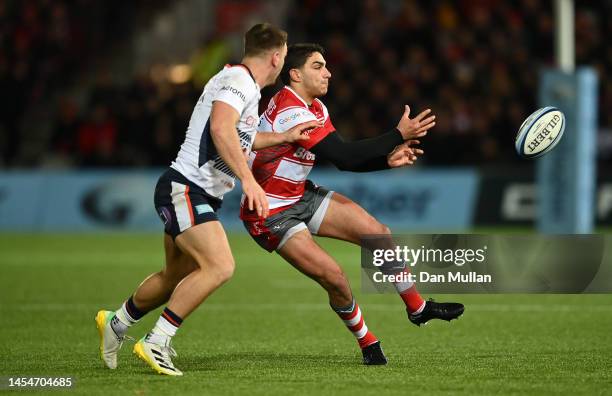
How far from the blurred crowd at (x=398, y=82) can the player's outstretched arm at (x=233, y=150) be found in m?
12.3

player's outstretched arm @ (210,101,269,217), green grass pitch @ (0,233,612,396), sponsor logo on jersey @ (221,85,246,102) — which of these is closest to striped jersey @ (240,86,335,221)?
sponsor logo on jersey @ (221,85,246,102)

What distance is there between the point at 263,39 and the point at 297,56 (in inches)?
24.2

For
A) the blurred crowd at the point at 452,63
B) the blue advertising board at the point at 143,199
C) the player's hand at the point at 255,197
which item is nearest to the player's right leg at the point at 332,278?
the player's hand at the point at 255,197

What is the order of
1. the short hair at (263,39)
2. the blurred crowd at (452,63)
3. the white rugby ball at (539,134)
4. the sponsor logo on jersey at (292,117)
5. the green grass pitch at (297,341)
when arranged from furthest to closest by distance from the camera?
the blurred crowd at (452,63)
the white rugby ball at (539,134)
the sponsor logo on jersey at (292,117)
the short hair at (263,39)
the green grass pitch at (297,341)

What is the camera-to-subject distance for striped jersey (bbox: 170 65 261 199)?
6.91 meters

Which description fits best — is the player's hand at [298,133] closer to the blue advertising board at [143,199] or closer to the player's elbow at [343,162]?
the player's elbow at [343,162]

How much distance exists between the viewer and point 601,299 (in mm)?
11227

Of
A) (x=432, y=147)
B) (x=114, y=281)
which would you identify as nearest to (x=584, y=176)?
(x=432, y=147)

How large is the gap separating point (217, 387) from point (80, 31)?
18.2m

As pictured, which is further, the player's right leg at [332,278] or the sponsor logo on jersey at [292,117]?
the sponsor logo on jersey at [292,117]

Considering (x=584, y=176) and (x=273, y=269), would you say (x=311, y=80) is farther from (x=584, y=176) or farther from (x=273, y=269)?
(x=584, y=176)

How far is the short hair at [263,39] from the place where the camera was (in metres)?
7.02

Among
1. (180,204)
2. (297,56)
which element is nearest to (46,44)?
(297,56)

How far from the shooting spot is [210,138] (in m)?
6.98
